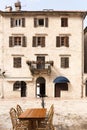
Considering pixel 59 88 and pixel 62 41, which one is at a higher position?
pixel 62 41

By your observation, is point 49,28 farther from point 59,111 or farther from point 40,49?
point 59,111

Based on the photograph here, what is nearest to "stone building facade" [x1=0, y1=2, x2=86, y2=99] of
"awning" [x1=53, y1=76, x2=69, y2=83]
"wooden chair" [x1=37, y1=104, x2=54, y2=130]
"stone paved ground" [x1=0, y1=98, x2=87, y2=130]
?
"awning" [x1=53, y1=76, x2=69, y2=83]

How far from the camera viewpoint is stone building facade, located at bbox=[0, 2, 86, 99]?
45.3 m

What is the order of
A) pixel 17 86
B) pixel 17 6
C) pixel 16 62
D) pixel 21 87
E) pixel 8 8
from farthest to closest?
pixel 8 8, pixel 17 6, pixel 16 62, pixel 21 87, pixel 17 86

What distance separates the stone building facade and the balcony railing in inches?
6.1

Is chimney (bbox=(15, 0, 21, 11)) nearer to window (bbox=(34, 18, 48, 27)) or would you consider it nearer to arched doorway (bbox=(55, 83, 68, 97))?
window (bbox=(34, 18, 48, 27))

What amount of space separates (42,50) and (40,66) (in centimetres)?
221

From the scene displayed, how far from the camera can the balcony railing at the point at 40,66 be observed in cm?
4472

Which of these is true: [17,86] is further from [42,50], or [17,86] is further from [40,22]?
[40,22]

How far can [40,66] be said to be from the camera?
147 feet

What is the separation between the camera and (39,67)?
1770 inches

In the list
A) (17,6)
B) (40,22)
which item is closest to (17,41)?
(40,22)

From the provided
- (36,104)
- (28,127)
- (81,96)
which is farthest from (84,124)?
(81,96)

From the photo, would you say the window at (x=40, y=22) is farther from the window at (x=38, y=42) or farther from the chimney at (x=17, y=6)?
the chimney at (x=17, y=6)
